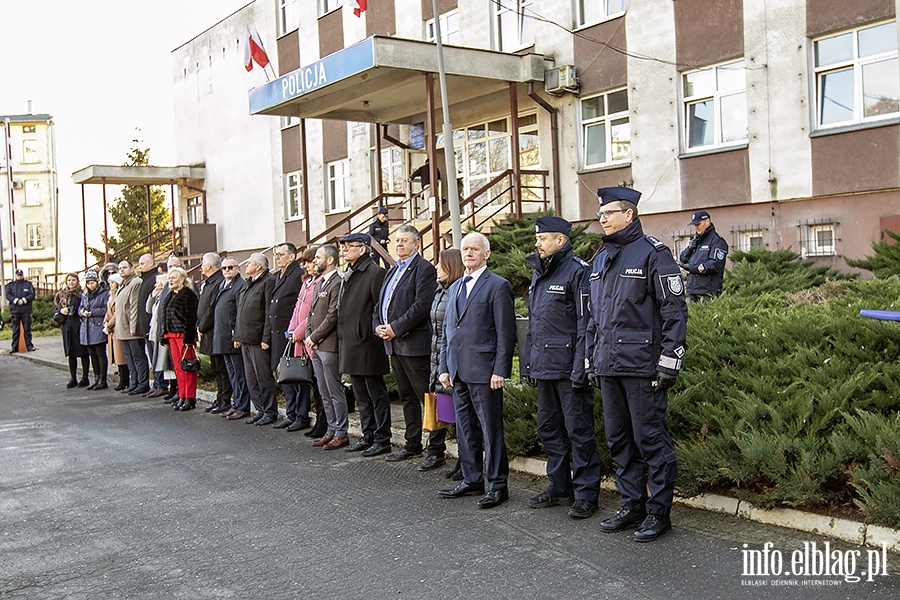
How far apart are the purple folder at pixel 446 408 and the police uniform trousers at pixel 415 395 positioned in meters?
0.47

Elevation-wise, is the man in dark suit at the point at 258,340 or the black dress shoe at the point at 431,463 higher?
the man in dark suit at the point at 258,340

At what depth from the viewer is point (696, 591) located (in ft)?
16.4

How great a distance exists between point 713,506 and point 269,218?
90.2 feet

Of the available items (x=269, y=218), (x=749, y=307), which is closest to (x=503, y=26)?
(x=269, y=218)

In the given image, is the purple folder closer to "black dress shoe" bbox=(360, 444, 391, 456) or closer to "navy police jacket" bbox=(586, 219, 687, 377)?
"black dress shoe" bbox=(360, 444, 391, 456)

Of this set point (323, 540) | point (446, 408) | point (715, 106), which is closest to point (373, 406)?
point (446, 408)

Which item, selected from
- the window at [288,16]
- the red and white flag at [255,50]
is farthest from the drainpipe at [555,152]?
the window at [288,16]

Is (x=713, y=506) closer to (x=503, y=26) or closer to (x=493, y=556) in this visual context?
(x=493, y=556)

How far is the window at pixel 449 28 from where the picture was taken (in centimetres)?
2391

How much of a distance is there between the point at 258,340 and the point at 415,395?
3.01 meters

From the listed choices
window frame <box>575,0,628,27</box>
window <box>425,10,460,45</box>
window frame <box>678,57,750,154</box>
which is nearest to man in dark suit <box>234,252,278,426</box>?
window frame <box>678,57,750,154</box>

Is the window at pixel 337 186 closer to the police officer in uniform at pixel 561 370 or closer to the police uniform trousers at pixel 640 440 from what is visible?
the police officer in uniform at pixel 561 370

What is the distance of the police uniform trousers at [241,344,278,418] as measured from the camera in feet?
37.7

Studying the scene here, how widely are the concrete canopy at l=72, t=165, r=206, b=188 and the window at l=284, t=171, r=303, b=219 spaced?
593 cm
